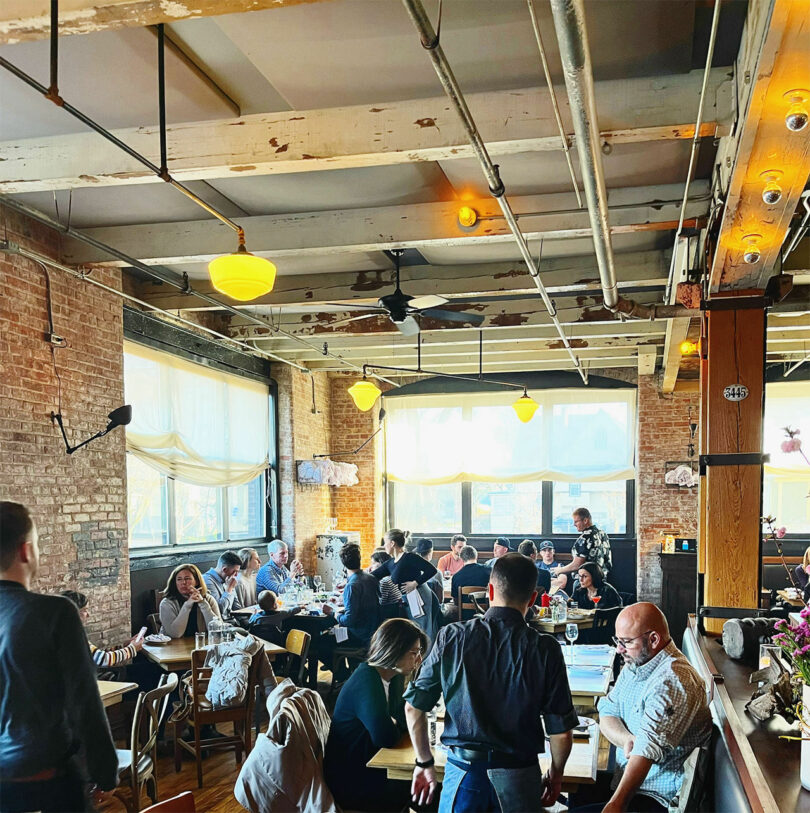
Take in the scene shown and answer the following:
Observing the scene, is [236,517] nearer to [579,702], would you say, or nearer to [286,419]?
[286,419]

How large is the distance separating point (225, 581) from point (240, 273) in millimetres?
4407

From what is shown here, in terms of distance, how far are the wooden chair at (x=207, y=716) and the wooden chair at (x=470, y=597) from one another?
2.71 m

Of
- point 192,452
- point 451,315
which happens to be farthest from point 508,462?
point 451,315

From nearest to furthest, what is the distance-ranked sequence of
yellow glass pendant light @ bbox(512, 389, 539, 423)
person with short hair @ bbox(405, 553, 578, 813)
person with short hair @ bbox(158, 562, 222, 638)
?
person with short hair @ bbox(405, 553, 578, 813)
person with short hair @ bbox(158, 562, 222, 638)
yellow glass pendant light @ bbox(512, 389, 539, 423)

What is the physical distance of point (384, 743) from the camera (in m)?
3.48

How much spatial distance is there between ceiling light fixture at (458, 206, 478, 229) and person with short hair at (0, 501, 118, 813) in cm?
356

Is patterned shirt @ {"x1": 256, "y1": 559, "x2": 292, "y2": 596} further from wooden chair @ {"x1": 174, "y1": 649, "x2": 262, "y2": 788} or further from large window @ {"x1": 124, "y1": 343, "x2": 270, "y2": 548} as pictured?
wooden chair @ {"x1": 174, "y1": 649, "x2": 262, "y2": 788}

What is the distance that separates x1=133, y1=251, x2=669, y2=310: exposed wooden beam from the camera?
20.9 feet

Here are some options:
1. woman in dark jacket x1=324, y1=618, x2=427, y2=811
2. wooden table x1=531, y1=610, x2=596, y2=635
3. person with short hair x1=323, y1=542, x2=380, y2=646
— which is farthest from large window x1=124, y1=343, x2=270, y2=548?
woman in dark jacket x1=324, y1=618, x2=427, y2=811

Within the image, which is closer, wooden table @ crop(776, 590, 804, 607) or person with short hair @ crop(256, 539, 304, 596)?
wooden table @ crop(776, 590, 804, 607)

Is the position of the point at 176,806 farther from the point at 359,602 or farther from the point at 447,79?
the point at 359,602

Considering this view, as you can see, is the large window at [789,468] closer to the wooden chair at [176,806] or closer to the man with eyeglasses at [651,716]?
the man with eyeglasses at [651,716]

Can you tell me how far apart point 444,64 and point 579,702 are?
142 inches

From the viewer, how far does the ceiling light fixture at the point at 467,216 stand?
→ 5145mm
